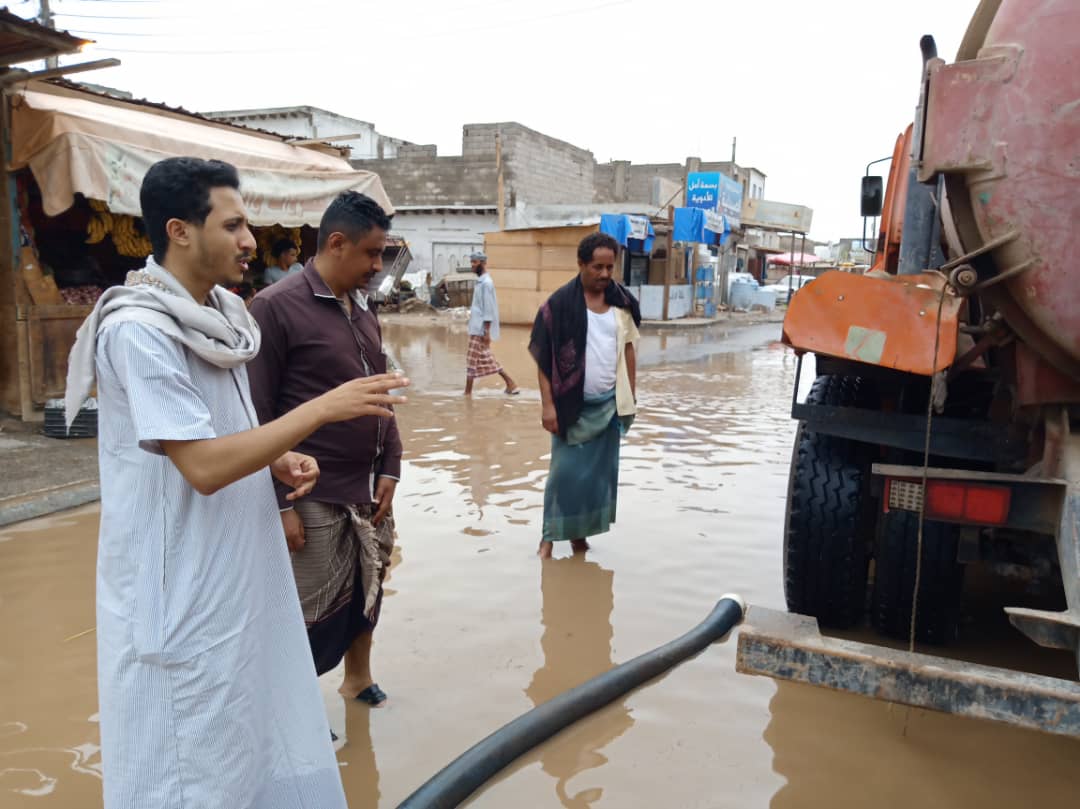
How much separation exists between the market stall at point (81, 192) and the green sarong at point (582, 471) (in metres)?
4.33

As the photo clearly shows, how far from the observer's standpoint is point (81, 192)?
6.35m

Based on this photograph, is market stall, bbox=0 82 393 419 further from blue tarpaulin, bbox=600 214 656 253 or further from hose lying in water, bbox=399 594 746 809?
blue tarpaulin, bbox=600 214 656 253

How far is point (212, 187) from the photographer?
66.1 inches

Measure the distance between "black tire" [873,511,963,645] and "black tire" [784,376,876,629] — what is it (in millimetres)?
129

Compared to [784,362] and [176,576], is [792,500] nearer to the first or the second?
[176,576]

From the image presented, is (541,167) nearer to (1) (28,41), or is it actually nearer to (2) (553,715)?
(1) (28,41)

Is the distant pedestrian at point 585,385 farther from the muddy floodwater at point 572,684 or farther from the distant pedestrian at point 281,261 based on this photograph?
the distant pedestrian at point 281,261

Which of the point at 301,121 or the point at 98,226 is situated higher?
the point at 301,121

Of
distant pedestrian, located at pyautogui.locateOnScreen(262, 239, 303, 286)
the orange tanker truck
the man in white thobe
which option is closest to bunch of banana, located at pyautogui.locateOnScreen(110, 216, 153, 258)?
distant pedestrian, located at pyautogui.locateOnScreen(262, 239, 303, 286)

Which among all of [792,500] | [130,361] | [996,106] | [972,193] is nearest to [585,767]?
[792,500]

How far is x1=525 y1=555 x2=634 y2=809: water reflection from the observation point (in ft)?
9.00

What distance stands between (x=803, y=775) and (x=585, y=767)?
701 millimetres

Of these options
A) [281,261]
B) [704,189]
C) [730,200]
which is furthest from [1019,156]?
[730,200]

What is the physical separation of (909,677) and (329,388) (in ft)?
5.89
